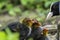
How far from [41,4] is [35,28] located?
1.89 metres

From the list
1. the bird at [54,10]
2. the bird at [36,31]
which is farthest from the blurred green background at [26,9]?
the bird at [36,31]

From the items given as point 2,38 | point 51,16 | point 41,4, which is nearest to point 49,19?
point 51,16

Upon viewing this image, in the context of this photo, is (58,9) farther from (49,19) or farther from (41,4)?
(41,4)

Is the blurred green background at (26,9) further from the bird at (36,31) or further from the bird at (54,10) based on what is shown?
the bird at (36,31)

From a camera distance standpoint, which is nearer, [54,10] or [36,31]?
[36,31]

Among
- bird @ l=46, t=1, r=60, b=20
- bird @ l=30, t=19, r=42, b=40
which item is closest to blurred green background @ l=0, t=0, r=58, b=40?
bird @ l=46, t=1, r=60, b=20

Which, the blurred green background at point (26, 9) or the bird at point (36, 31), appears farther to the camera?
the blurred green background at point (26, 9)

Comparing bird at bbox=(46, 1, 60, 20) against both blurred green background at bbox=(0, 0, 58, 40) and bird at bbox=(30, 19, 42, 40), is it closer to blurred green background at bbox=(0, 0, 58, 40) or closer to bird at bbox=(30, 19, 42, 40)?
bird at bbox=(30, 19, 42, 40)

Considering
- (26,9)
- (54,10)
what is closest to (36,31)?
(54,10)

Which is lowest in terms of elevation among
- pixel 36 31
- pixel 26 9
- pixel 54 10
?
pixel 26 9

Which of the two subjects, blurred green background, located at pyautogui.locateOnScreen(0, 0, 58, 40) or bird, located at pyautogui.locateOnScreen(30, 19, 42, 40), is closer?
bird, located at pyautogui.locateOnScreen(30, 19, 42, 40)

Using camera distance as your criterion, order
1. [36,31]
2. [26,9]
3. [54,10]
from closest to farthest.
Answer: [36,31] < [54,10] < [26,9]

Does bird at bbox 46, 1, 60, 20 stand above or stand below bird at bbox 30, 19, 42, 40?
above

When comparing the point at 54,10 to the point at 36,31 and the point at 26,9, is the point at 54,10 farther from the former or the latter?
the point at 26,9
